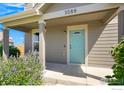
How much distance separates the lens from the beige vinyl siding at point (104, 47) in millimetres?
10121

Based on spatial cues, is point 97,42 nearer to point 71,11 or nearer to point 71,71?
point 71,71

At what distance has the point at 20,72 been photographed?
190 inches

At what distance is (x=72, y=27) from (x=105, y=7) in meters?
4.87

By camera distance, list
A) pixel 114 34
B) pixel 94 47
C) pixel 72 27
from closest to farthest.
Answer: pixel 114 34
pixel 94 47
pixel 72 27

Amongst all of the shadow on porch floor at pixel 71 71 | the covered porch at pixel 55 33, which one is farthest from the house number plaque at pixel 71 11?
the shadow on porch floor at pixel 71 71

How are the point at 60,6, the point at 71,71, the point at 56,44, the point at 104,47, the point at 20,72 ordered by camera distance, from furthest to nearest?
1. the point at 56,44
2. the point at 104,47
3. the point at 71,71
4. the point at 60,6
5. the point at 20,72

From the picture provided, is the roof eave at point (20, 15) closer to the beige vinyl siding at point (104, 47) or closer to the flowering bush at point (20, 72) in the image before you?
the beige vinyl siding at point (104, 47)

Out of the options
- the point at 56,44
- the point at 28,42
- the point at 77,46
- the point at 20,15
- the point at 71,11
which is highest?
the point at 20,15

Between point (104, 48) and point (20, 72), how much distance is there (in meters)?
6.62

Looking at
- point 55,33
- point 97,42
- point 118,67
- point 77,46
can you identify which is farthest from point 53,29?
point 118,67

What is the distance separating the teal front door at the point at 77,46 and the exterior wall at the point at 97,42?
1.51ft

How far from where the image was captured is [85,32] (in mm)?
11273
